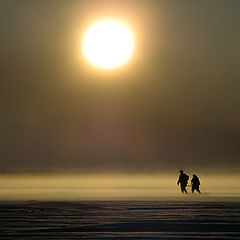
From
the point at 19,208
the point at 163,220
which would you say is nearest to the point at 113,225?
the point at 163,220

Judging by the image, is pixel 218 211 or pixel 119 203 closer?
pixel 218 211

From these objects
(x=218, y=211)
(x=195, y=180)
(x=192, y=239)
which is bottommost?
(x=192, y=239)

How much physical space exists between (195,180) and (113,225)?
31.0 m

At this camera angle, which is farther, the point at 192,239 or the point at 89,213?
the point at 89,213

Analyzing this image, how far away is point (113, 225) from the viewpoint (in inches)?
1101

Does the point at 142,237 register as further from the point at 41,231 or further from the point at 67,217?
the point at 67,217

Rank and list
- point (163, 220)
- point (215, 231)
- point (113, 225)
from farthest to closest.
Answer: point (163, 220) < point (113, 225) < point (215, 231)

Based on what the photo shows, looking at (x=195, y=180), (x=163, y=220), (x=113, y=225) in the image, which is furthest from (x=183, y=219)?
(x=195, y=180)

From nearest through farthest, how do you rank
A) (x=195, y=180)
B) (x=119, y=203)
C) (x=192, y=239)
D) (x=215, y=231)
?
(x=192, y=239)
(x=215, y=231)
(x=119, y=203)
(x=195, y=180)

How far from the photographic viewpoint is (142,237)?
79.5ft

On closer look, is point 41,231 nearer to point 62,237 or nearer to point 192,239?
→ point 62,237

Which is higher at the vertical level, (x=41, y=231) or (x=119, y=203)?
(x=119, y=203)

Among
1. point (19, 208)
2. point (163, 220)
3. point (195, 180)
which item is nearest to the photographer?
point (163, 220)

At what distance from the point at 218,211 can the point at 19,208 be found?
10262 millimetres
